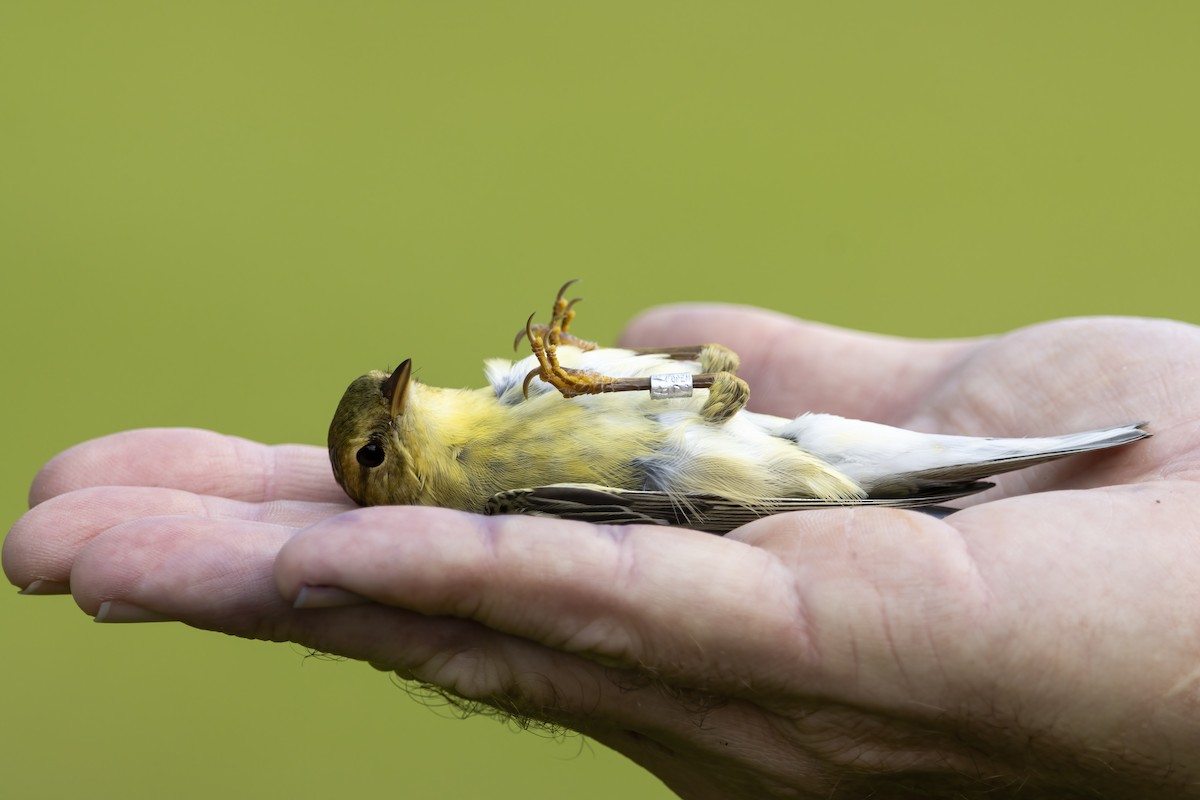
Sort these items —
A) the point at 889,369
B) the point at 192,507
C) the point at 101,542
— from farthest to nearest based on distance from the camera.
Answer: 1. the point at 889,369
2. the point at 192,507
3. the point at 101,542

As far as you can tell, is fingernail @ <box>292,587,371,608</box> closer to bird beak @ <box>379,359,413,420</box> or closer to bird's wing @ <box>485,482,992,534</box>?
bird's wing @ <box>485,482,992,534</box>

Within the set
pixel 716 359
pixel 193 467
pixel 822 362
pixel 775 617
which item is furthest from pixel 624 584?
pixel 822 362

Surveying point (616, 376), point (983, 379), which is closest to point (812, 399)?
point (983, 379)

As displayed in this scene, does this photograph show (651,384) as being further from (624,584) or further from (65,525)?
(65,525)

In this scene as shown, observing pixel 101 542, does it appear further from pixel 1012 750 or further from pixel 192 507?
pixel 1012 750

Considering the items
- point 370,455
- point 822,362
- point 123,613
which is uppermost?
point 822,362
